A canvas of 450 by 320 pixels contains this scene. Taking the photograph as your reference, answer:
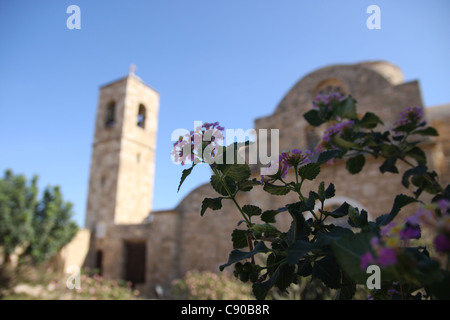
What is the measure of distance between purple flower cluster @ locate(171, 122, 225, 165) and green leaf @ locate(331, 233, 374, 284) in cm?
74

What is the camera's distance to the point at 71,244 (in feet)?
41.8

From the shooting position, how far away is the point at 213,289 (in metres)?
6.88

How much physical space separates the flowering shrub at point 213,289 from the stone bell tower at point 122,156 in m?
7.13

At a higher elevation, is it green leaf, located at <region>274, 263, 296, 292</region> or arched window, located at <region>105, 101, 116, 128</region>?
arched window, located at <region>105, 101, 116, 128</region>

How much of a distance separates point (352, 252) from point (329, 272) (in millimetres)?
403

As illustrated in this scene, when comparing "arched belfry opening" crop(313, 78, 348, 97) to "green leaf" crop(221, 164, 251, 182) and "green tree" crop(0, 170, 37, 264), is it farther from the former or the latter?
"green tree" crop(0, 170, 37, 264)

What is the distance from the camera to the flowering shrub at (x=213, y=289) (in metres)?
6.21

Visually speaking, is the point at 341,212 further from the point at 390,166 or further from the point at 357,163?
the point at 390,166

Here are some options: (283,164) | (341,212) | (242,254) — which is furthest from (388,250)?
(283,164)

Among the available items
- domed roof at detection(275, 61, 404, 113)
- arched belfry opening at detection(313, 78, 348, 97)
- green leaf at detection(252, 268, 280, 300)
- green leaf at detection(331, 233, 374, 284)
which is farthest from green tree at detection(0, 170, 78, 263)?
green leaf at detection(331, 233, 374, 284)

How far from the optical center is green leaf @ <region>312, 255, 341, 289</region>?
1132mm

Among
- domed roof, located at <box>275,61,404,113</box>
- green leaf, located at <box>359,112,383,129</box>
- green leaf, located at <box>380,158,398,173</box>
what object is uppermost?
domed roof, located at <box>275,61,404,113</box>

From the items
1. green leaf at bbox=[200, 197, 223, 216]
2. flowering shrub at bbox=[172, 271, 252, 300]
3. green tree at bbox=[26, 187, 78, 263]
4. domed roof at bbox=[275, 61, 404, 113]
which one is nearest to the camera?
green leaf at bbox=[200, 197, 223, 216]

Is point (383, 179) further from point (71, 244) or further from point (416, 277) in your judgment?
point (71, 244)
